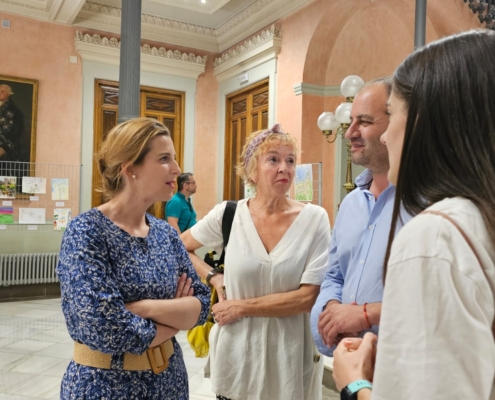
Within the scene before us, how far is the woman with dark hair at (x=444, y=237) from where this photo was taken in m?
0.64

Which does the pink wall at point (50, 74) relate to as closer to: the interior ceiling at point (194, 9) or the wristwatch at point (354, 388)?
the interior ceiling at point (194, 9)

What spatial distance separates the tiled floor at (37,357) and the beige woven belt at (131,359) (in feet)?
7.50

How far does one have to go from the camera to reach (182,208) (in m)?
6.44

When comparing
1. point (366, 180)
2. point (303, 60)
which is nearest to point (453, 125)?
point (366, 180)

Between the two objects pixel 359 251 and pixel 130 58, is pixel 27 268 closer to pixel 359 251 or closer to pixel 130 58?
pixel 130 58

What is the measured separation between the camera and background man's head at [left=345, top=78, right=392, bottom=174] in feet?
5.64

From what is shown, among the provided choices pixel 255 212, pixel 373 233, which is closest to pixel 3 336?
pixel 255 212

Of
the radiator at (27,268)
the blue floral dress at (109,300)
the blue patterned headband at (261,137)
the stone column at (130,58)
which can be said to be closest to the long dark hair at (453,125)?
the blue floral dress at (109,300)

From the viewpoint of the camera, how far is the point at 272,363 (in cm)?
198

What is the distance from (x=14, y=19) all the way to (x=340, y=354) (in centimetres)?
856

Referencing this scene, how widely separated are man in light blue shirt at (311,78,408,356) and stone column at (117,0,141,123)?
2234 mm

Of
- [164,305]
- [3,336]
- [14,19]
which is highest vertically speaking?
[14,19]

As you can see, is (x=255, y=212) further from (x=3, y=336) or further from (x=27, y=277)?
(x=27, y=277)

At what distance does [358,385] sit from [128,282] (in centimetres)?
97
